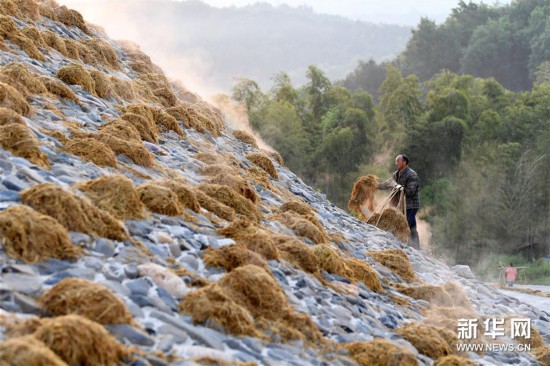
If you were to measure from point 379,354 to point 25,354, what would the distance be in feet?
9.59

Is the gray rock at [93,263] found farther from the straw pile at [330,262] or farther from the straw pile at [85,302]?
the straw pile at [330,262]

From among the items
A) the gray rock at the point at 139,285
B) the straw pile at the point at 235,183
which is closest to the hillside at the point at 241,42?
the straw pile at the point at 235,183

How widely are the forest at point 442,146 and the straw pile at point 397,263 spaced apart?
25.3 metres

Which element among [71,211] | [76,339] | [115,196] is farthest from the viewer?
[115,196]

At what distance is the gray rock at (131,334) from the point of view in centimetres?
463

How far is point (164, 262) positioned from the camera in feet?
19.1

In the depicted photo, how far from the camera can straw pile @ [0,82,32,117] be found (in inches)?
299

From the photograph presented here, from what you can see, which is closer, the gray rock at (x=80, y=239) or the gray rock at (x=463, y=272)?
the gray rock at (x=80, y=239)

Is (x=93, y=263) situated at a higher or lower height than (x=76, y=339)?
higher

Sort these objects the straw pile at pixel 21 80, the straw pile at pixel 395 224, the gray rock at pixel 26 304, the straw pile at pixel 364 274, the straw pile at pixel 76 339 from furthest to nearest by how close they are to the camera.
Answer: the straw pile at pixel 395 224 → the straw pile at pixel 21 80 → the straw pile at pixel 364 274 → the gray rock at pixel 26 304 → the straw pile at pixel 76 339

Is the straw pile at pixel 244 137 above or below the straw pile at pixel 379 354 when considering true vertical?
above

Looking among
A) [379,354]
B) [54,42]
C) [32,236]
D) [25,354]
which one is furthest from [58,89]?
[25,354]

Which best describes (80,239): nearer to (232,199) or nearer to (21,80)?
(232,199)

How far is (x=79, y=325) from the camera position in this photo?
169 inches
